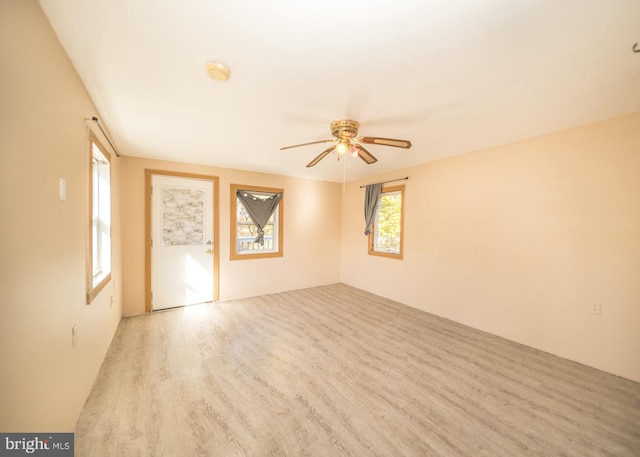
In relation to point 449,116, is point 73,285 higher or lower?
lower

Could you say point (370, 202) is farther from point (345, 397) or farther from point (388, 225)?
point (345, 397)

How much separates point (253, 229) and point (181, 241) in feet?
3.93

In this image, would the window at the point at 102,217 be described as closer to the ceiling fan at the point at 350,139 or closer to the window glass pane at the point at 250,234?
the window glass pane at the point at 250,234

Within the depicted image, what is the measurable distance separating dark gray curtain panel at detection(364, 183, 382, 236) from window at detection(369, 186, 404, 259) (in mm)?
98

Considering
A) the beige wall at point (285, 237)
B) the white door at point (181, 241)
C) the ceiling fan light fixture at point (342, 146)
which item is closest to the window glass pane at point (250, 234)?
the beige wall at point (285, 237)

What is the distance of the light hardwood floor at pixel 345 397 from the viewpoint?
1.50 m

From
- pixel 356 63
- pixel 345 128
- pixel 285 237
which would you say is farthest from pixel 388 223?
pixel 356 63

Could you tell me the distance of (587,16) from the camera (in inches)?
46.4

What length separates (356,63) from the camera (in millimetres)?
1516

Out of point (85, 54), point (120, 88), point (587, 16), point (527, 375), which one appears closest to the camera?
point (587, 16)

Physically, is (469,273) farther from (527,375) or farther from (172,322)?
(172,322)

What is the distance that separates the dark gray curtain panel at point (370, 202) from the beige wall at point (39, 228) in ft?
12.9

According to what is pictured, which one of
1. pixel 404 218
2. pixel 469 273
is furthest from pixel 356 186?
pixel 469 273

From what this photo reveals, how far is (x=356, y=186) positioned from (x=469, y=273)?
8.92 feet
